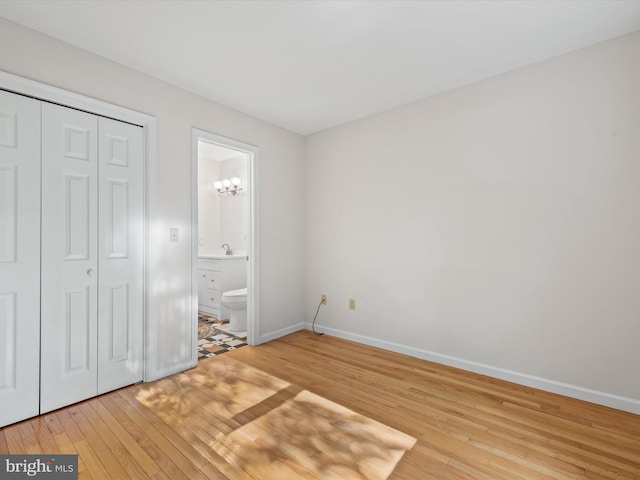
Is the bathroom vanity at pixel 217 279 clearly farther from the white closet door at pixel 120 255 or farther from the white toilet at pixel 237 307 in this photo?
the white closet door at pixel 120 255

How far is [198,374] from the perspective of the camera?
9.10 feet

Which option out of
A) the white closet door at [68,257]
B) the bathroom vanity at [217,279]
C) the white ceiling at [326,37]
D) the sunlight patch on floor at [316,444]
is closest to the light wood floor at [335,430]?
the sunlight patch on floor at [316,444]

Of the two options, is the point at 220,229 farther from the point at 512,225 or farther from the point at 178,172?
the point at 512,225

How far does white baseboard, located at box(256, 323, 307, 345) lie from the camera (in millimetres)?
3602

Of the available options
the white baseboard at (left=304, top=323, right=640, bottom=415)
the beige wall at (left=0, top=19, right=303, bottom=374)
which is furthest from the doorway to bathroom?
the white baseboard at (left=304, top=323, right=640, bottom=415)

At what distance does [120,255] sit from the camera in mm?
2486

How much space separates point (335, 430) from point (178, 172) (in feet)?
7.89

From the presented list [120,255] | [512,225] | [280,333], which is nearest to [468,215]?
[512,225]

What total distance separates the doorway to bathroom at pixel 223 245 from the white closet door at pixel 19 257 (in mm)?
1099

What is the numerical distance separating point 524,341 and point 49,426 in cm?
342

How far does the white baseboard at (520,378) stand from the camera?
7.22ft

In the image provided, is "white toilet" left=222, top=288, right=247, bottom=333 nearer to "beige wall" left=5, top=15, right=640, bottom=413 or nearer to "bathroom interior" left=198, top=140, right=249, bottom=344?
"bathroom interior" left=198, top=140, right=249, bottom=344

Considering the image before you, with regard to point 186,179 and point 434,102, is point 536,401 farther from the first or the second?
point 186,179

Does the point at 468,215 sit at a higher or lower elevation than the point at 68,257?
higher
